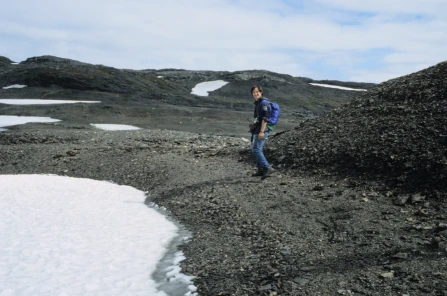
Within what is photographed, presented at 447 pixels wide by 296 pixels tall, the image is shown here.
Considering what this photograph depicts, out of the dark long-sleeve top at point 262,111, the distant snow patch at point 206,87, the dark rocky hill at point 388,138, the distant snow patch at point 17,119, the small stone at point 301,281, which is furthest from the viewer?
the distant snow patch at point 206,87

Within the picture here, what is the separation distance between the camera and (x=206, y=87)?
224 ft

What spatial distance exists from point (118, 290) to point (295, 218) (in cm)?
444

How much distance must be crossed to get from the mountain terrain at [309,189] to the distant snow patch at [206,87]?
40.0 meters

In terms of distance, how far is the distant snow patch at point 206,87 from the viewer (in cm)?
6481

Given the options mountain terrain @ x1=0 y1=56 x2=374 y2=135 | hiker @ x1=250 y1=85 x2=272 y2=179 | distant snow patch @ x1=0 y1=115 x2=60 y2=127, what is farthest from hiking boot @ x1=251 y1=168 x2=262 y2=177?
distant snow patch @ x1=0 y1=115 x2=60 y2=127

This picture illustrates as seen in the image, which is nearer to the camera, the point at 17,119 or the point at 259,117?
the point at 259,117

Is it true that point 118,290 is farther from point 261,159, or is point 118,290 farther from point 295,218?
point 261,159

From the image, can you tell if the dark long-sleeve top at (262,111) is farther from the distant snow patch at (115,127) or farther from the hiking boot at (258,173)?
the distant snow patch at (115,127)

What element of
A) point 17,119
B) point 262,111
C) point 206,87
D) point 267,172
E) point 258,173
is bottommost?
point 17,119

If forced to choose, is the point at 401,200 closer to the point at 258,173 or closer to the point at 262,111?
the point at 262,111

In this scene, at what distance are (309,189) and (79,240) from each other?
6162 millimetres

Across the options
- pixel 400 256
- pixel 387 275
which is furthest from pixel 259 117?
pixel 387 275

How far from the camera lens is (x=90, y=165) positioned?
710 inches

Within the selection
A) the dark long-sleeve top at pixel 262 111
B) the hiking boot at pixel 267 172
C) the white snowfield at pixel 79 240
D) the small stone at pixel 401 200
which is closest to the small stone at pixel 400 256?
the small stone at pixel 401 200
